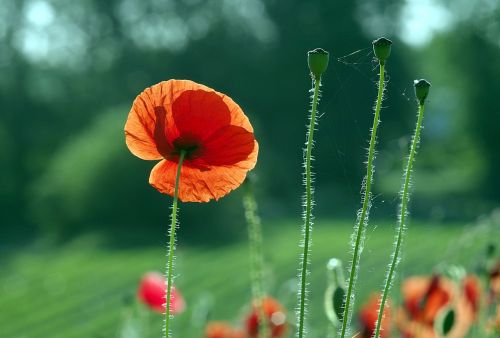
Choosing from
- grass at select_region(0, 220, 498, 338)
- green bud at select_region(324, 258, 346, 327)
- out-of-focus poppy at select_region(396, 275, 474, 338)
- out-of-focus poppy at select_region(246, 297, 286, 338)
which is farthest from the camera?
grass at select_region(0, 220, 498, 338)

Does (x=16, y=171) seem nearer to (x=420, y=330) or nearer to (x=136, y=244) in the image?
(x=136, y=244)

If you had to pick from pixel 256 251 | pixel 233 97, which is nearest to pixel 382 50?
pixel 256 251

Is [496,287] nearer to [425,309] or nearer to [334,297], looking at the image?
[425,309]

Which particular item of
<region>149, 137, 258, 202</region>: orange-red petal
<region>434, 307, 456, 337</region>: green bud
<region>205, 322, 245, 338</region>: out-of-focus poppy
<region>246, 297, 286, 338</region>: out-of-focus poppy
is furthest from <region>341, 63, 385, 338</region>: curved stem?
<region>205, 322, 245, 338</region>: out-of-focus poppy

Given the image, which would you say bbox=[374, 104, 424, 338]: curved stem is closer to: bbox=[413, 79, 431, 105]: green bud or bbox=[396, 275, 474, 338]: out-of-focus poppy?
bbox=[413, 79, 431, 105]: green bud

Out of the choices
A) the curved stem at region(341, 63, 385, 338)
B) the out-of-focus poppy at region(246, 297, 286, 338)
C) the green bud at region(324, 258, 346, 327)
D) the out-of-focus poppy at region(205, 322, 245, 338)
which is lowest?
the out-of-focus poppy at region(205, 322, 245, 338)

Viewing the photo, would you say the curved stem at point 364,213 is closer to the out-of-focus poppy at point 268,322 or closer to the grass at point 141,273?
the out-of-focus poppy at point 268,322

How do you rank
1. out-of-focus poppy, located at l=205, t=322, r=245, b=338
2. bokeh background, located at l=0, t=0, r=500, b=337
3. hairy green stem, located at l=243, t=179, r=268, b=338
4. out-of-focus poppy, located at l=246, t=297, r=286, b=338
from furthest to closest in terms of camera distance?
bokeh background, located at l=0, t=0, r=500, b=337, out-of-focus poppy, located at l=205, t=322, r=245, b=338, out-of-focus poppy, located at l=246, t=297, r=286, b=338, hairy green stem, located at l=243, t=179, r=268, b=338

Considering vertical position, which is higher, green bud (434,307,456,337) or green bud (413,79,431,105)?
green bud (413,79,431,105)
